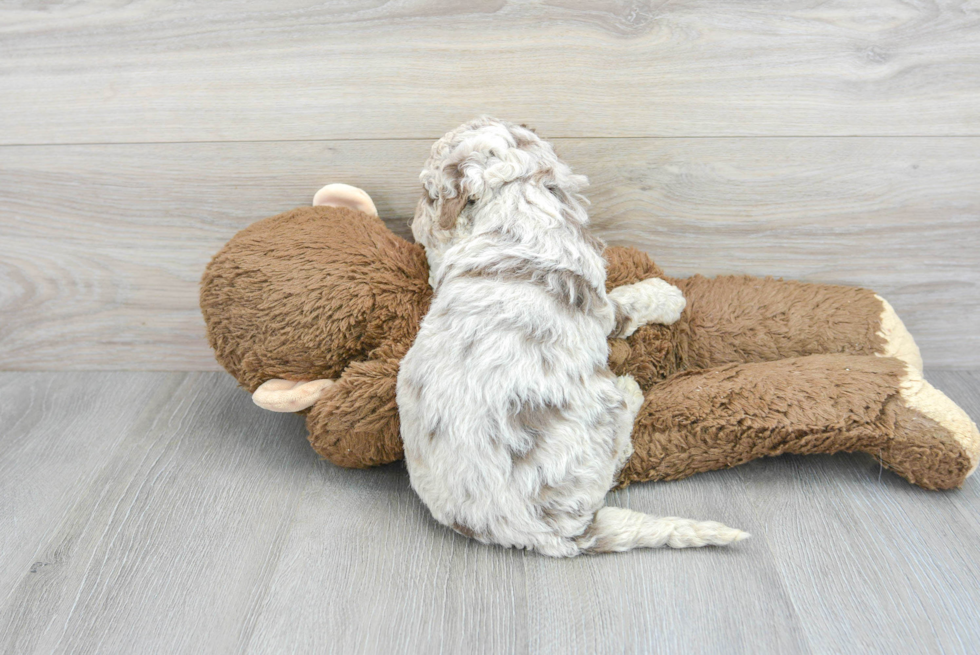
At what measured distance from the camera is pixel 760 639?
110 cm

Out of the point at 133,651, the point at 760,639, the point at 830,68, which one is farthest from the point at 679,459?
the point at 133,651

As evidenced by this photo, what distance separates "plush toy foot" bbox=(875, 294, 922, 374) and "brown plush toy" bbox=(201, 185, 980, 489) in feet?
0.06

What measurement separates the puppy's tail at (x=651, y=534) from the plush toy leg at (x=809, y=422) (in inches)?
6.7

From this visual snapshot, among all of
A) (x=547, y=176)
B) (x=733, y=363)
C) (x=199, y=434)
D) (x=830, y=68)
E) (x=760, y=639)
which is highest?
(x=830, y=68)

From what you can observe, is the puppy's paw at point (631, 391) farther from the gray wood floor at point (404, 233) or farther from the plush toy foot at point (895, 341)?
the plush toy foot at point (895, 341)

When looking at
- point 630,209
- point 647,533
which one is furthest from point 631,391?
point 630,209

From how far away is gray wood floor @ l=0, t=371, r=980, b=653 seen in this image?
1.12m

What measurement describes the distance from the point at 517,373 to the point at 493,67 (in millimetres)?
694

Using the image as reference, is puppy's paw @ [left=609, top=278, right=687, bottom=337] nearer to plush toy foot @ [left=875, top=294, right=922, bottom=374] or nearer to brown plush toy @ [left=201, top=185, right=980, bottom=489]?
brown plush toy @ [left=201, top=185, right=980, bottom=489]

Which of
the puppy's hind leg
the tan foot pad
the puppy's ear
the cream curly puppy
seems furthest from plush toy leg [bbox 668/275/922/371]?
the puppy's ear

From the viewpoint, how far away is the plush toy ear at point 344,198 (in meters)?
1.53

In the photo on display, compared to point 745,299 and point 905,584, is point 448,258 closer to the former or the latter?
point 745,299

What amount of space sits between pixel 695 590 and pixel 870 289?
0.91 m

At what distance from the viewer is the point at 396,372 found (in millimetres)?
1354
